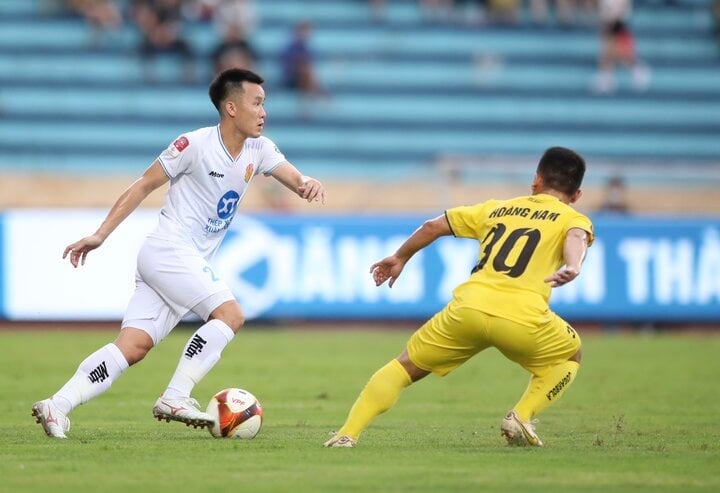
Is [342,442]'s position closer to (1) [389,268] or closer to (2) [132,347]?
(1) [389,268]

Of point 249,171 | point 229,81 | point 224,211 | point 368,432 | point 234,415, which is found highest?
point 229,81

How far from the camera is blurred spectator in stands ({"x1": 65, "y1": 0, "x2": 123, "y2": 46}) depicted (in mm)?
25047

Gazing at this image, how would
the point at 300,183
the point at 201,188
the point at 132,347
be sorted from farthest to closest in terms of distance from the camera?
1. the point at 300,183
2. the point at 201,188
3. the point at 132,347

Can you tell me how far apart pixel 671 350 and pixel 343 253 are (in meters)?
4.55

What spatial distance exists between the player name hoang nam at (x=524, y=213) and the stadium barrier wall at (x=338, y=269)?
33.2 feet

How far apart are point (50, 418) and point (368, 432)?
2.12 metres

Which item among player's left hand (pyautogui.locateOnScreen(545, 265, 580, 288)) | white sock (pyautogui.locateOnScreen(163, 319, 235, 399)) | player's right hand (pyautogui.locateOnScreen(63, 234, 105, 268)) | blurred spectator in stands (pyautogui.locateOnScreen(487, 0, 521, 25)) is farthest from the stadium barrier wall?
player's left hand (pyautogui.locateOnScreen(545, 265, 580, 288))

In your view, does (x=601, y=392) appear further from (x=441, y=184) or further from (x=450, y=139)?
(x=450, y=139)

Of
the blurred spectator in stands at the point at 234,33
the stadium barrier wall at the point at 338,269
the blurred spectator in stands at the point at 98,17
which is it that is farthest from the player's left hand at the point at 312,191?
the blurred spectator in stands at the point at 98,17

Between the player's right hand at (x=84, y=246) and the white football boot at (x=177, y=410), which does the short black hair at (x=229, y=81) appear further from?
the white football boot at (x=177, y=410)

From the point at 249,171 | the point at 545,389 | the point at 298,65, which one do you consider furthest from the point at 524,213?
the point at 298,65

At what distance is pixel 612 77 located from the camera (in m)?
26.4

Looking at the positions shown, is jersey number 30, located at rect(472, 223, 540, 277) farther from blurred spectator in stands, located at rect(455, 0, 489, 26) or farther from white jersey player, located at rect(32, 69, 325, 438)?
blurred spectator in stands, located at rect(455, 0, 489, 26)

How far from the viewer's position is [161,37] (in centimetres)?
2470
